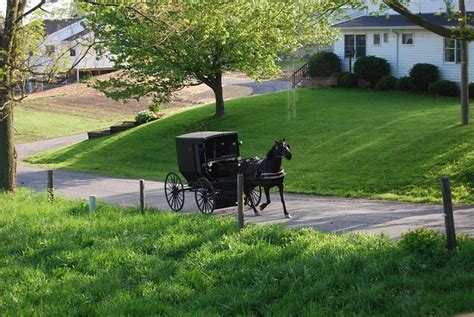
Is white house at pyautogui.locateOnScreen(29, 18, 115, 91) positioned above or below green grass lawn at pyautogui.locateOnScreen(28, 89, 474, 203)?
above

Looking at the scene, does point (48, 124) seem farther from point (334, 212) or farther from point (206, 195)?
point (334, 212)

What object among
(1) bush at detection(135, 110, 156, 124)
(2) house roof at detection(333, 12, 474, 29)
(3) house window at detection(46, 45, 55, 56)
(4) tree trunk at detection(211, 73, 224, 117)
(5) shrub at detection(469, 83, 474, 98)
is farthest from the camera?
(1) bush at detection(135, 110, 156, 124)

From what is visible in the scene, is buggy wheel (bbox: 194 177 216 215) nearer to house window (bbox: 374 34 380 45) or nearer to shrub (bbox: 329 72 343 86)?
shrub (bbox: 329 72 343 86)

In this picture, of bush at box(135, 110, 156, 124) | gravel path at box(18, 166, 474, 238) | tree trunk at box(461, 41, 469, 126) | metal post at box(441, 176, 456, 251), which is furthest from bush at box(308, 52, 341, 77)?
metal post at box(441, 176, 456, 251)

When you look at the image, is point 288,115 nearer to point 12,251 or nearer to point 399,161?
point 399,161

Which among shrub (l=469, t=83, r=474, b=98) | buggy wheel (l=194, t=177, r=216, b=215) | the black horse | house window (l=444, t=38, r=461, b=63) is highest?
house window (l=444, t=38, r=461, b=63)

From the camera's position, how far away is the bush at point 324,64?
46.0m

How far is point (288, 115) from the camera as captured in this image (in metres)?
34.1

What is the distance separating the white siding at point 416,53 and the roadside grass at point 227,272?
28610mm

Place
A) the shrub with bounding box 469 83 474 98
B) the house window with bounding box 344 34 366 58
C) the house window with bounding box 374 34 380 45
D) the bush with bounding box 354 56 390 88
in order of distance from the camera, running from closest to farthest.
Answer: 1. the shrub with bounding box 469 83 474 98
2. the bush with bounding box 354 56 390 88
3. the house window with bounding box 374 34 380 45
4. the house window with bounding box 344 34 366 58

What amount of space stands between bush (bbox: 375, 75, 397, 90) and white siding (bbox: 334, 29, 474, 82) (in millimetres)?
1426

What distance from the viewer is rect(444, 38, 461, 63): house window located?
38.2 metres

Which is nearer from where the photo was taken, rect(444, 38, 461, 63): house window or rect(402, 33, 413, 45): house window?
rect(444, 38, 461, 63): house window

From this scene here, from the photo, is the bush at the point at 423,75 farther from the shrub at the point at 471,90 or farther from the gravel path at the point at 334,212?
the gravel path at the point at 334,212
